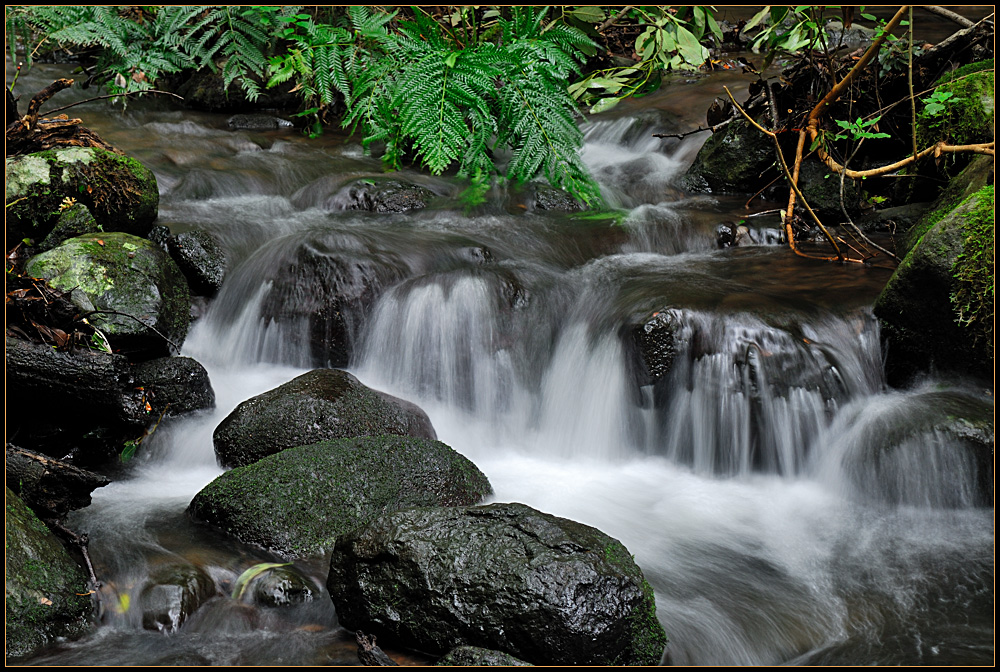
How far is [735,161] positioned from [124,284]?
5392 mm

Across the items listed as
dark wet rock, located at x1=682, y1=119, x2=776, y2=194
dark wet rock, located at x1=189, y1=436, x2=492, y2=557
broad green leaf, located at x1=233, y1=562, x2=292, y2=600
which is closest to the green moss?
dark wet rock, located at x1=189, y1=436, x2=492, y2=557

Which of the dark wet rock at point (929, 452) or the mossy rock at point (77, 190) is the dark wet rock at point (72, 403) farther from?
the dark wet rock at point (929, 452)

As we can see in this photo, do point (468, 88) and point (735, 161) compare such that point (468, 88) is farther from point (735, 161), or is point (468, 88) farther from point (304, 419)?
point (735, 161)

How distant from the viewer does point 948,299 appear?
379 cm

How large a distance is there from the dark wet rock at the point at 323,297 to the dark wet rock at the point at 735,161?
11.7ft

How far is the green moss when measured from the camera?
3551mm

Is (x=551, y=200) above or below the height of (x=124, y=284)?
above

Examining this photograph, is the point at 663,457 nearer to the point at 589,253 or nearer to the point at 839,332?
the point at 839,332

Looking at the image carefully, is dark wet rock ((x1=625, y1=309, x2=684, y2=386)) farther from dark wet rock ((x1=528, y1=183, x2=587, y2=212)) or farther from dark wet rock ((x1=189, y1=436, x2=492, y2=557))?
dark wet rock ((x1=528, y1=183, x2=587, y2=212))

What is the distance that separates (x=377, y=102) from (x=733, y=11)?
1044cm

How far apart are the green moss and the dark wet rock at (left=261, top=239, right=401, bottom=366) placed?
3.65 metres

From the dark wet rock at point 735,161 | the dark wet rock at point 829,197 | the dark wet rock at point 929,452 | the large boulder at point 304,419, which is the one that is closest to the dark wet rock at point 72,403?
the large boulder at point 304,419

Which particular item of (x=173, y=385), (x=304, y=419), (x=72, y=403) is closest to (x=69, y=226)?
(x=173, y=385)

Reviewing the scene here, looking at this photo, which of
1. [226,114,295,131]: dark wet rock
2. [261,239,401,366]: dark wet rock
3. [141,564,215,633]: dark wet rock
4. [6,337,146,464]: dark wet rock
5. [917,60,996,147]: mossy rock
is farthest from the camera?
[226,114,295,131]: dark wet rock
